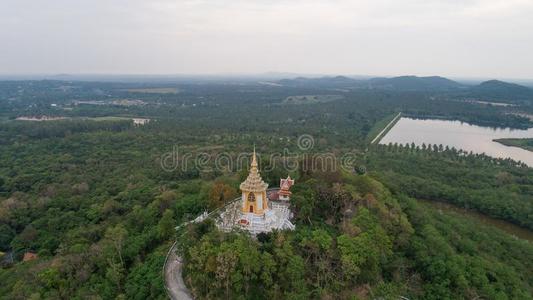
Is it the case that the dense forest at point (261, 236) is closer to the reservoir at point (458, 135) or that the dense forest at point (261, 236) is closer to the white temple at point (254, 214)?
the white temple at point (254, 214)

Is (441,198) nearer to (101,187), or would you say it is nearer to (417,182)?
(417,182)

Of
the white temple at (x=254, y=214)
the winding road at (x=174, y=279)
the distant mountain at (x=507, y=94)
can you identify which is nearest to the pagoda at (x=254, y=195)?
the white temple at (x=254, y=214)

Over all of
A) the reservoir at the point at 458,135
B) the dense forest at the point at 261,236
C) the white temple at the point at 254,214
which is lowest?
the reservoir at the point at 458,135

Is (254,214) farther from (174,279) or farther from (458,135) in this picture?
(458,135)

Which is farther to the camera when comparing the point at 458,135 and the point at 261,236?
the point at 458,135

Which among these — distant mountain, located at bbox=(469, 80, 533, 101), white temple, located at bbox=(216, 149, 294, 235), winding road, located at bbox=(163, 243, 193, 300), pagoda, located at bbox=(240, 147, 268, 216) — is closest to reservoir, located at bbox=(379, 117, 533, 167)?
distant mountain, located at bbox=(469, 80, 533, 101)

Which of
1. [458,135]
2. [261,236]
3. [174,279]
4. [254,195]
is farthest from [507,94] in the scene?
[174,279]

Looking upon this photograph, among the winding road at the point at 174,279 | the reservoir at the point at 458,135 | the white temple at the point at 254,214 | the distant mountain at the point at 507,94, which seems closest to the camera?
the winding road at the point at 174,279

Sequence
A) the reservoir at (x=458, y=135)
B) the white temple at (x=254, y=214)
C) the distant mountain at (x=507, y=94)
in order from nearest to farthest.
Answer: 1. the white temple at (x=254, y=214)
2. the reservoir at (x=458, y=135)
3. the distant mountain at (x=507, y=94)

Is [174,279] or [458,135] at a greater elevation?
[174,279]

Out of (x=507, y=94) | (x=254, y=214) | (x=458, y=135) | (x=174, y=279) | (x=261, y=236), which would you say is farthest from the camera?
(x=507, y=94)
